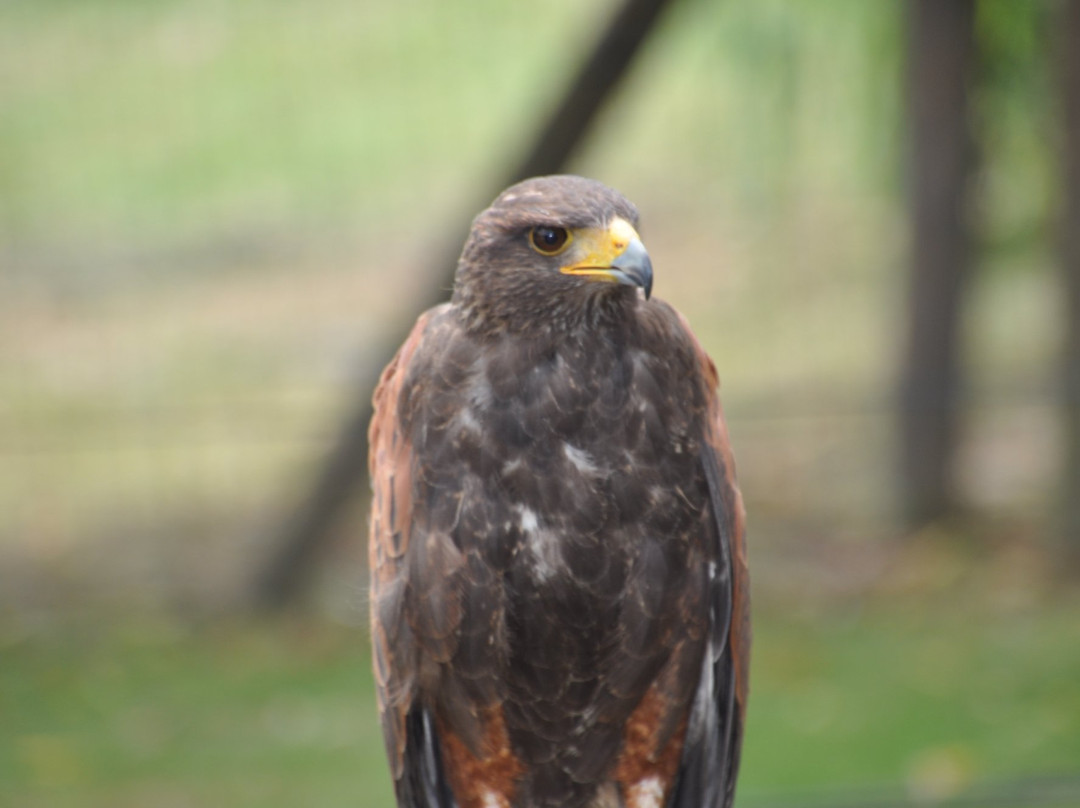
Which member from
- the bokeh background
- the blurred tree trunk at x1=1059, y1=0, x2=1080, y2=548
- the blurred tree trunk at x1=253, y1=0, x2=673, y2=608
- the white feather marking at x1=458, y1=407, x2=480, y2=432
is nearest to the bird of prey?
the white feather marking at x1=458, y1=407, x2=480, y2=432

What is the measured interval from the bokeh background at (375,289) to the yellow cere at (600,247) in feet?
12.8

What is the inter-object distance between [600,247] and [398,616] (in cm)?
82

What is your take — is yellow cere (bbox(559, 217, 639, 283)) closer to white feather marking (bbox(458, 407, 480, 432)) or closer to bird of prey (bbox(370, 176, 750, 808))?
bird of prey (bbox(370, 176, 750, 808))

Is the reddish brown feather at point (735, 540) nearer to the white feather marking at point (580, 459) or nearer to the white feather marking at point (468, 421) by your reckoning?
the white feather marking at point (580, 459)

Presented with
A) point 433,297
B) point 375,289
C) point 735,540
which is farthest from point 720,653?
point 375,289

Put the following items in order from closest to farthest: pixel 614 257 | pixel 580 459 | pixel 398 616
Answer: pixel 614 257 < pixel 580 459 < pixel 398 616

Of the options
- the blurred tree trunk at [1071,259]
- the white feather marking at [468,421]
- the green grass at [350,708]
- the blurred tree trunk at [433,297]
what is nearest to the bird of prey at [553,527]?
the white feather marking at [468,421]

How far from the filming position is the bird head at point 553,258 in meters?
2.31

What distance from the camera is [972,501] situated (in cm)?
695

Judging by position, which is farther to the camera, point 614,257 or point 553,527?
point 553,527

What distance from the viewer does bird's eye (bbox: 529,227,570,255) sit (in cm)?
235

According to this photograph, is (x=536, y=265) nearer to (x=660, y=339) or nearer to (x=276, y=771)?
(x=660, y=339)

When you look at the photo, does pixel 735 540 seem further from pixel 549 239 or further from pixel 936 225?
pixel 936 225

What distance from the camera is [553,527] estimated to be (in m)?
2.43
